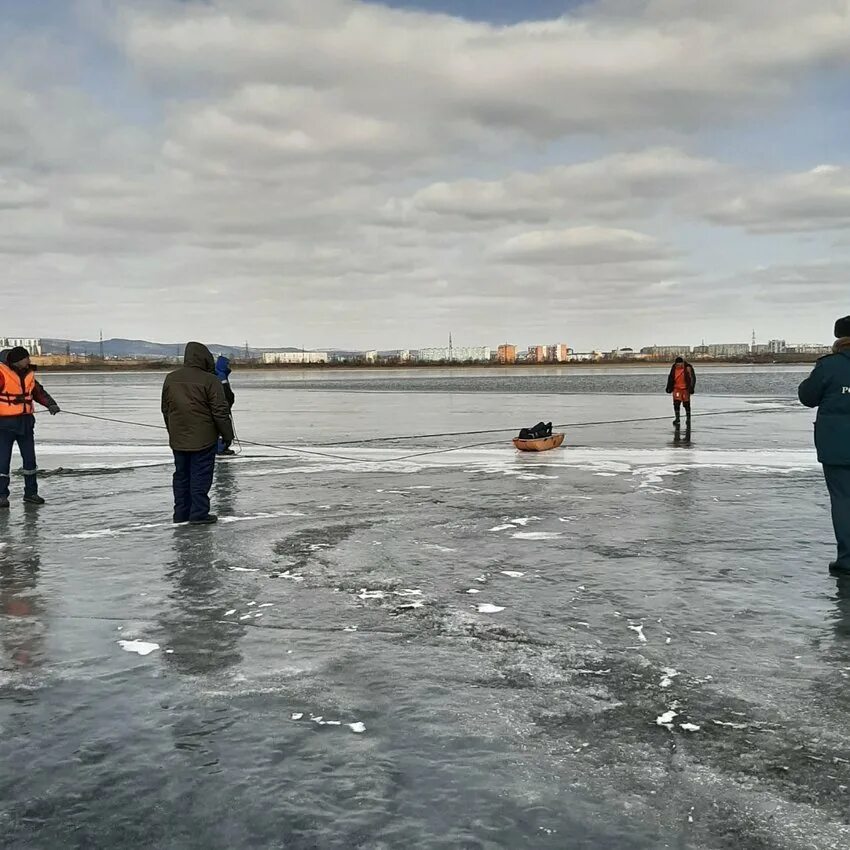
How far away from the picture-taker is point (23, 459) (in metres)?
10.1

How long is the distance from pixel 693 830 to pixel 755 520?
6.33m

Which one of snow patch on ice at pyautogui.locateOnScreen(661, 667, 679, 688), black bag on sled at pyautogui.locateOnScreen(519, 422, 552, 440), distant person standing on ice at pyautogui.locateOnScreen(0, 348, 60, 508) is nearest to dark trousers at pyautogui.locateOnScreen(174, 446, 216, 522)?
distant person standing on ice at pyautogui.locateOnScreen(0, 348, 60, 508)

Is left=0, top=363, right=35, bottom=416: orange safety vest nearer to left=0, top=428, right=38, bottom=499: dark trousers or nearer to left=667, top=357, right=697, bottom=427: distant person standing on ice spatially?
left=0, top=428, right=38, bottom=499: dark trousers

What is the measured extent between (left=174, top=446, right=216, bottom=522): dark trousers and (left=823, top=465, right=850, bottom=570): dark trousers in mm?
6098

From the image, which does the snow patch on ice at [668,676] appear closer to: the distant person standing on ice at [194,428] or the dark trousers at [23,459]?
the distant person standing on ice at [194,428]

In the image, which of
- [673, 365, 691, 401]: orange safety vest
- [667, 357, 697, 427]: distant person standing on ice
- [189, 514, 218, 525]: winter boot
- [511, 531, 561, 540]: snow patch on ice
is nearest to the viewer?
[511, 531, 561, 540]: snow patch on ice

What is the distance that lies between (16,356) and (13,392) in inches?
17.7

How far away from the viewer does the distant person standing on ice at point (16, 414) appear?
9984mm

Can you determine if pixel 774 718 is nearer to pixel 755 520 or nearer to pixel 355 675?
pixel 355 675

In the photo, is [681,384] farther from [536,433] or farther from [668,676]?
[668,676]

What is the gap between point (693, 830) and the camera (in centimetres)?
286

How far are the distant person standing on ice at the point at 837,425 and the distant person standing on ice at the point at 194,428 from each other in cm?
593

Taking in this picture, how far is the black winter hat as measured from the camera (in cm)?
1000

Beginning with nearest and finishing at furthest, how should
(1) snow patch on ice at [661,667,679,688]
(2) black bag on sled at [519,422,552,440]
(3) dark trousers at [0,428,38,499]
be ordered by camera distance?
1. (1) snow patch on ice at [661,667,679,688]
2. (3) dark trousers at [0,428,38,499]
3. (2) black bag on sled at [519,422,552,440]
